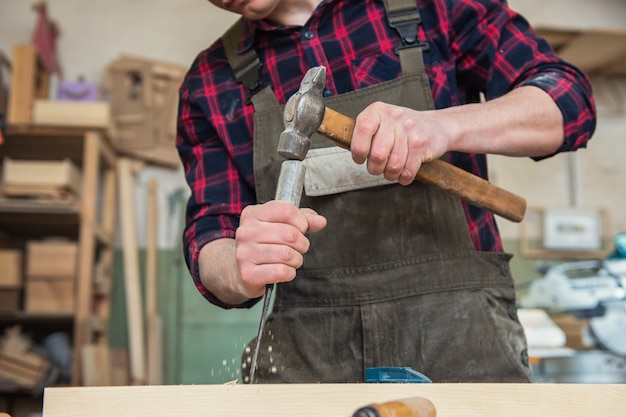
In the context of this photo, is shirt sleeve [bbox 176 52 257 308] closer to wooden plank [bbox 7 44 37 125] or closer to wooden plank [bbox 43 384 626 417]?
wooden plank [bbox 43 384 626 417]

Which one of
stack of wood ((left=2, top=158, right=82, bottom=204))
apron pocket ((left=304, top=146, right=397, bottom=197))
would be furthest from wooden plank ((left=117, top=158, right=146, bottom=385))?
apron pocket ((left=304, top=146, right=397, bottom=197))

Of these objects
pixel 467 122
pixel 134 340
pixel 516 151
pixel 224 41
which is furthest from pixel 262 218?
pixel 134 340

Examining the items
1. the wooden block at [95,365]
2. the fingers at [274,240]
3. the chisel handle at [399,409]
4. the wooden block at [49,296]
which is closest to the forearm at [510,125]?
the fingers at [274,240]

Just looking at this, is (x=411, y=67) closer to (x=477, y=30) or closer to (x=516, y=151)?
(x=477, y=30)

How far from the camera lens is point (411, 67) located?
1624 millimetres

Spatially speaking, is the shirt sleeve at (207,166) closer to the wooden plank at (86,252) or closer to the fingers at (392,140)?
the fingers at (392,140)

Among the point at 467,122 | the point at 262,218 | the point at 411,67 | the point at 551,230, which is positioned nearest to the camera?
the point at 262,218

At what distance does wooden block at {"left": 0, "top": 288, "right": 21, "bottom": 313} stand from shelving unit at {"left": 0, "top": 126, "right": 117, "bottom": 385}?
0.03 m

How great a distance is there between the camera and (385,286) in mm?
1563

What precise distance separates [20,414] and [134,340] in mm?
785

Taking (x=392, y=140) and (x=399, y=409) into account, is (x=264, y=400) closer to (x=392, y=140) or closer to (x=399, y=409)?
(x=399, y=409)

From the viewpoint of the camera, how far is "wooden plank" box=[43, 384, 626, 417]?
39.3 inches

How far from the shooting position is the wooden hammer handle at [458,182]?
4.41 ft

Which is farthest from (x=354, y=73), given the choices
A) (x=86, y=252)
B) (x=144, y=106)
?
(x=144, y=106)
